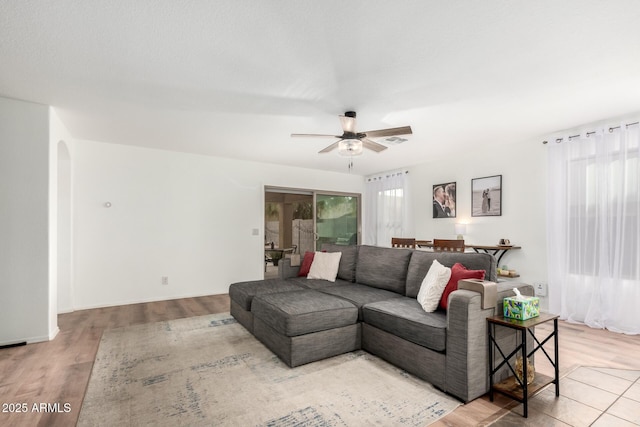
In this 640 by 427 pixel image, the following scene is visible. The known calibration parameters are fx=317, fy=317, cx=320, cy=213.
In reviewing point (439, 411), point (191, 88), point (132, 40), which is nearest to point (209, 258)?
point (191, 88)

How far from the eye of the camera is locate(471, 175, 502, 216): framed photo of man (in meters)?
4.91

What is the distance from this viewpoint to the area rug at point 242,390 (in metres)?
1.94

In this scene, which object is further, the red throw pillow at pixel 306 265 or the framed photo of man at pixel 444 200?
the framed photo of man at pixel 444 200

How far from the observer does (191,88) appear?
287cm

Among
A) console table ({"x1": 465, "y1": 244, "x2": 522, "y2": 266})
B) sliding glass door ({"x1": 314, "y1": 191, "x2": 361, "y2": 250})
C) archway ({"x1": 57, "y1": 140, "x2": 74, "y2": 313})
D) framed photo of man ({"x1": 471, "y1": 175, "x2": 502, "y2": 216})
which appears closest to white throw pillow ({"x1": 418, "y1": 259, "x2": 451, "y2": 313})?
console table ({"x1": 465, "y1": 244, "x2": 522, "y2": 266})

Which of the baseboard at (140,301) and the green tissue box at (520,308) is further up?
the green tissue box at (520,308)

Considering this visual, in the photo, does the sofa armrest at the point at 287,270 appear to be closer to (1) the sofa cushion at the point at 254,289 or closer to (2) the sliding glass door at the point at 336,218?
(1) the sofa cushion at the point at 254,289

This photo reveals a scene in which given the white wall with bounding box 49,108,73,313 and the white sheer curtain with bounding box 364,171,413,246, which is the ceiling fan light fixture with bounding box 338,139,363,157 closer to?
the white sheer curtain with bounding box 364,171,413,246

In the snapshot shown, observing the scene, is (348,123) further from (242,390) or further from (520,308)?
(242,390)

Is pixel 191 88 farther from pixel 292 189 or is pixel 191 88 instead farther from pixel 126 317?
pixel 292 189

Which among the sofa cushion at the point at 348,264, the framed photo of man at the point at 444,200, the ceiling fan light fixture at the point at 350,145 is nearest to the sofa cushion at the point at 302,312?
the sofa cushion at the point at 348,264

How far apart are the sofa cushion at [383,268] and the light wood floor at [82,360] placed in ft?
4.54

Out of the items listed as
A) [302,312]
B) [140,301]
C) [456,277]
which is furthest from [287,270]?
[140,301]

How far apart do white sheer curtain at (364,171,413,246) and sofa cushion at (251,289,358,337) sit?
3782 millimetres
